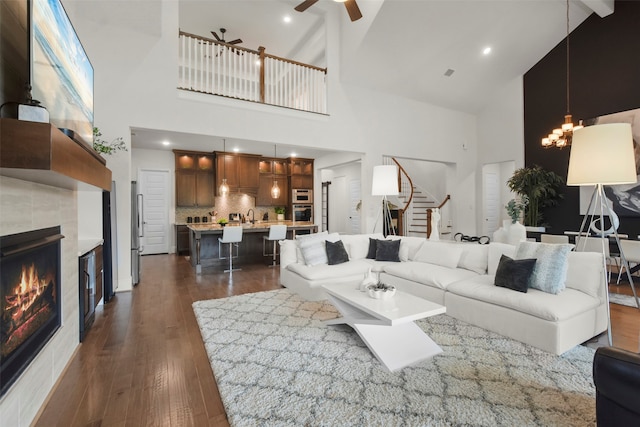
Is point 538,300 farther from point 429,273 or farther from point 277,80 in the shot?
point 277,80

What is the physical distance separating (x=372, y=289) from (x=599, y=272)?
2.11 meters

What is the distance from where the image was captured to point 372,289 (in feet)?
8.59

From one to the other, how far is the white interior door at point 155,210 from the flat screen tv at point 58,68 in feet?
18.5

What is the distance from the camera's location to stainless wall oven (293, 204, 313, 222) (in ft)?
30.0

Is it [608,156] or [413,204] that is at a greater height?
[608,156]

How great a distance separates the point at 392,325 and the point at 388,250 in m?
2.36

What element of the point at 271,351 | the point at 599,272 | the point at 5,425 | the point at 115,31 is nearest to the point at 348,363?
the point at 271,351

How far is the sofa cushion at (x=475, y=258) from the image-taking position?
11.9 feet

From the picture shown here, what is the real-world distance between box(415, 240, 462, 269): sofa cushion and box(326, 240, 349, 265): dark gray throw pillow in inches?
41.2

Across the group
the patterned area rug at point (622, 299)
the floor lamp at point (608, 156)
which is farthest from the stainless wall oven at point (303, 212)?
the floor lamp at point (608, 156)

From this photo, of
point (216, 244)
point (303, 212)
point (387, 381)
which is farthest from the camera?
point (303, 212)

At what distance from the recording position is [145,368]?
7.59 ft

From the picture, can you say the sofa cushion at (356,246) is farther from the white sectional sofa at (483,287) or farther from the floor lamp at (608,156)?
the floor lamp at (608,156)

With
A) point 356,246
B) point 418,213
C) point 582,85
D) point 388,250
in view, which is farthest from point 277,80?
point 582,85
